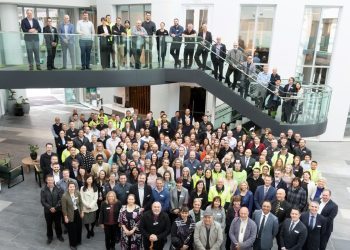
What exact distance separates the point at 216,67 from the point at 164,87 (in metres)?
4.26

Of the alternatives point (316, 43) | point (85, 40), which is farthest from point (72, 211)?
point (316, 43)

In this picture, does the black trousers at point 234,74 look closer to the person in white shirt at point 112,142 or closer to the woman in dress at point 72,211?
the person in white shirt at point 112,142

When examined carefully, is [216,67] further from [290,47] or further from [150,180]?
[150,180]

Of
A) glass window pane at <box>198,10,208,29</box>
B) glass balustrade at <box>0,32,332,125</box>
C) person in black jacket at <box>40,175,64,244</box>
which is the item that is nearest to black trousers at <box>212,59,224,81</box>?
glass balustrade at <box>0,32,332,125</box>

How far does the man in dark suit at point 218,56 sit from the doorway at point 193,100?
442 centimetres

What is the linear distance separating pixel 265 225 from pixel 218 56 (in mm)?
7091

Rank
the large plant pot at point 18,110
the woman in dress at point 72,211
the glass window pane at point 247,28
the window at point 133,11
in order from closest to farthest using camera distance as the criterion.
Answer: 1. the woman in dress at point 72,211
2. the glass window pane at point 247,28
3. the window at point 133,11
4. the large plant pot at point 18,110

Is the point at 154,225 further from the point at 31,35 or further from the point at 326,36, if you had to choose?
the point at 326,36

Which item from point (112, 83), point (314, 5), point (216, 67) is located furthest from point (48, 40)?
point (314, 5)

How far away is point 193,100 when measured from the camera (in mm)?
16547

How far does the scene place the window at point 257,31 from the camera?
47.7 ft

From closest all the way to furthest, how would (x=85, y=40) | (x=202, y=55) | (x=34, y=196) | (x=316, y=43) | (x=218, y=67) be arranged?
1. (x=34, y=196)
2. (x=85, y=40)
3. (x=218, y=67)
4. (x=202, y=55)
5. (x=316, y=43)

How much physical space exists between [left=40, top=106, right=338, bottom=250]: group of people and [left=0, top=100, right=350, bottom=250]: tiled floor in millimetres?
502

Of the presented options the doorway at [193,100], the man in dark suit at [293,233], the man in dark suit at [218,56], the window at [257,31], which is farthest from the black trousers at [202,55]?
the man in dark suit at [293,233]
